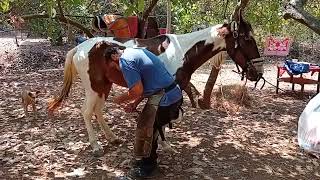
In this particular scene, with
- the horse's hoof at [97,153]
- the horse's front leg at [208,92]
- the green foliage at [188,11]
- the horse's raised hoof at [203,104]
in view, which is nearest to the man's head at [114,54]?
the green foliage at [188,11]

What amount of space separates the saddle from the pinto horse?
0.93 metres

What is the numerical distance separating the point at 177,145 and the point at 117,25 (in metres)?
1.85

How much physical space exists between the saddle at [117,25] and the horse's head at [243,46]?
172 cm

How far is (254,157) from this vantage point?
16.0 ft

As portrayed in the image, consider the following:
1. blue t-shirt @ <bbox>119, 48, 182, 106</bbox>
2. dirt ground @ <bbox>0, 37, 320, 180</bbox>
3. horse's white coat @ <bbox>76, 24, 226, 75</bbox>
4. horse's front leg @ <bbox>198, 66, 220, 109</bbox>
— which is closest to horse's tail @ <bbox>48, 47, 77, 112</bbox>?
dirt ground @ <bbox>0, 37, 320, 180</bbox>

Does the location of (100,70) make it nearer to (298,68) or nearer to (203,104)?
(203,104)

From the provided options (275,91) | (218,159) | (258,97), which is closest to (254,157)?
(218,159)

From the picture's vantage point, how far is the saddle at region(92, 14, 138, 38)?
5738 millimetres

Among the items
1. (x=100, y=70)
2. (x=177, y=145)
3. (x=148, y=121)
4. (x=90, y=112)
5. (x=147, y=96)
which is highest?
(x=100, y=70)

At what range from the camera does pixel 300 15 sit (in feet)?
18.3

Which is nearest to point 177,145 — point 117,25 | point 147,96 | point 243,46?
point 147,96

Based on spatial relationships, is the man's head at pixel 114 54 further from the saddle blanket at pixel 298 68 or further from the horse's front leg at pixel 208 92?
the saddle blanket at pixel 298 68

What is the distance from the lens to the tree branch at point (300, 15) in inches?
216

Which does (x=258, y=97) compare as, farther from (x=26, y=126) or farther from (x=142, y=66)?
(x=142, y=66)
